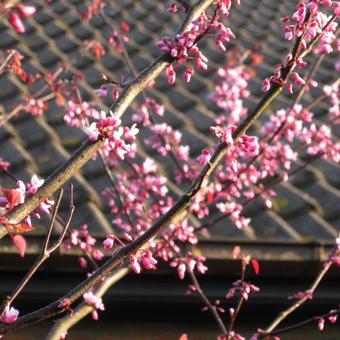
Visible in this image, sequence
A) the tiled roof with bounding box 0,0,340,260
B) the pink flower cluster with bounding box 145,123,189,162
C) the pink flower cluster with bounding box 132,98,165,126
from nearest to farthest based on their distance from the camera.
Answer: the tiled roof with bounding box 0,0,340,260 → the pink flower cluster with bounding box 145,123,189,162 → the pink flower cluster with bounding box 132,98,165,126

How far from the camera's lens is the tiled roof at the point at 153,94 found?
163 inches

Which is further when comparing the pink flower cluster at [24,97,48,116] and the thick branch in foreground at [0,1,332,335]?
the pink flower cluster at [24,97,48,116]

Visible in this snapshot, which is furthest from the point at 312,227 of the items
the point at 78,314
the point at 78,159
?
the point at 78,159

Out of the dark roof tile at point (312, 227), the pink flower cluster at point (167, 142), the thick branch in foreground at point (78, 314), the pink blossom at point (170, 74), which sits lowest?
the thick branch in foreground at point (78, 314)

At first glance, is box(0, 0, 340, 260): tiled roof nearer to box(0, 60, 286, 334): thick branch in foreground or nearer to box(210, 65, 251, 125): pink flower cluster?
box(210, 65, 251, 125): pink flower cluster

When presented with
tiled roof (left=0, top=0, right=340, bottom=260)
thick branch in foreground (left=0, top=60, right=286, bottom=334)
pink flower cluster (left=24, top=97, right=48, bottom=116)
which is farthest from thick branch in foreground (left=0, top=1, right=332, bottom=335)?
pink flower cluster (left=24, top=97, right=48, bottom=116)

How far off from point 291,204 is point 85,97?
176 cm

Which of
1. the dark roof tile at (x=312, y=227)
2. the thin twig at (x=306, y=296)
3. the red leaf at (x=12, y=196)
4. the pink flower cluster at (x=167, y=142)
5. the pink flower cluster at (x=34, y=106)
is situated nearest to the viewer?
the red leaf at (x=12, y=196)

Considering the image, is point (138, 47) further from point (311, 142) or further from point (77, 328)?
point (77, 328)

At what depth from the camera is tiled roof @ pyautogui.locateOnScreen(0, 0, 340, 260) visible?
4129mm

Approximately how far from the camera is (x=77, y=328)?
3703mm

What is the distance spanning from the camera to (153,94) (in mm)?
5406

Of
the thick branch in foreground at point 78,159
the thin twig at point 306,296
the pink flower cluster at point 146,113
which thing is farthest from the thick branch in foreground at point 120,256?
the pink flower cluster at point 146,113

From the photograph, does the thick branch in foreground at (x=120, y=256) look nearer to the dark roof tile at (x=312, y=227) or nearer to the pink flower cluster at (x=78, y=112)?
the dark roof tile at (x=312, y=227)
